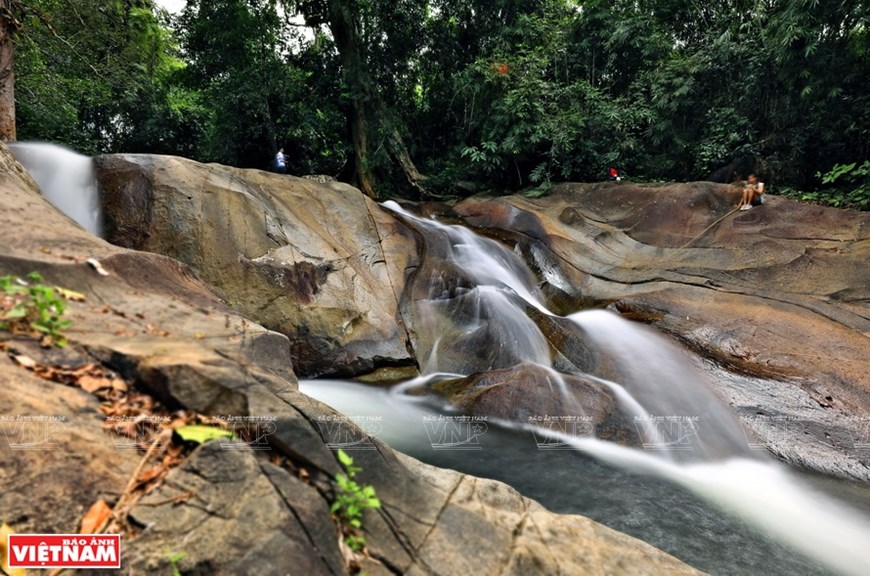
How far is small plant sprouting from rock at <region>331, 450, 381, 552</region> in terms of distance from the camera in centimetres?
220

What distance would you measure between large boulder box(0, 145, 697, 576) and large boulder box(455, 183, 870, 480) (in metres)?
3.97

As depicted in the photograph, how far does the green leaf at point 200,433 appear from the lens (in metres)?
2.11

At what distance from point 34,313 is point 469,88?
42.7ft

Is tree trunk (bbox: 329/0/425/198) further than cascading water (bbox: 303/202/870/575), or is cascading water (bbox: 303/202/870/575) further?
tree trunk (bbox: 329/0/425/198)

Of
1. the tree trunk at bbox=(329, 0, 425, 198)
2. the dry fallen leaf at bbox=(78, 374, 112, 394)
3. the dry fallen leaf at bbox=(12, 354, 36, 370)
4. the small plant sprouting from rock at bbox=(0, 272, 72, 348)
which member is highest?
the tree trunk at bbox=(329, 0, 425, 198)

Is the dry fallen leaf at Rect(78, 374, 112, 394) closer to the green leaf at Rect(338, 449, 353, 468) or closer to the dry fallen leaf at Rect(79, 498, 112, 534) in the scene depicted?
the dry fallen leaf at Rect(79, 498, 112, 534)

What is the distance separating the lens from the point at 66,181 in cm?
662

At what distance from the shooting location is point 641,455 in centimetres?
523

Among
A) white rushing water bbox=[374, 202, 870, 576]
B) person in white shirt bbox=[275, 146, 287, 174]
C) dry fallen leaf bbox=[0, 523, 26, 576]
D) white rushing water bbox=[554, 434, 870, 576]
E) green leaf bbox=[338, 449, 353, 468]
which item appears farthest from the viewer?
person in white shirt bbox=[275, 146, 287, 174]

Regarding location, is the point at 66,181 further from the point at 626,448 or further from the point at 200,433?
the point at 626,448

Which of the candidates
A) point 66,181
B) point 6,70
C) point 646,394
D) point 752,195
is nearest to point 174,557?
point 646,394

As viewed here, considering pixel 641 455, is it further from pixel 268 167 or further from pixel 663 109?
pixel 268 167

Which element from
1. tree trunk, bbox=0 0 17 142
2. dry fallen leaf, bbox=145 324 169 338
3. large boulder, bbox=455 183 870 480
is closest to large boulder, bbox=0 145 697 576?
dry fallen leaf, bbox=145 324 169 338

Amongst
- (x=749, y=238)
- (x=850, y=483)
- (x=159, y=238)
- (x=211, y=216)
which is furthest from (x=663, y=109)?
(x=159, y=238)
